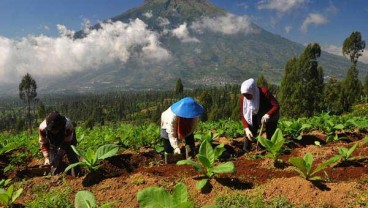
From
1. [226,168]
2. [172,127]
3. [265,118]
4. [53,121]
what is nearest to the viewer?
[226,168]

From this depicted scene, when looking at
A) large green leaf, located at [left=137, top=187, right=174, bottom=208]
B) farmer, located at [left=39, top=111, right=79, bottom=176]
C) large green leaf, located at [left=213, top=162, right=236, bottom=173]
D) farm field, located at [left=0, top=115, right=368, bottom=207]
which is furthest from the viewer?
farmer, located at [left=39, top=111, right=79, bottom=176]

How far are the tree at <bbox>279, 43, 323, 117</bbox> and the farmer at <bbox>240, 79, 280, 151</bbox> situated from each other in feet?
108

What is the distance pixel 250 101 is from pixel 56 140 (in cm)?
449

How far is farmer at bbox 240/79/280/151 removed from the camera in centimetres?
855

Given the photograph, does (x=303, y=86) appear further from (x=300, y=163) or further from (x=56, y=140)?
(x=300, y=163)

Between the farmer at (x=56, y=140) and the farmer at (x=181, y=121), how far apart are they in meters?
2.02

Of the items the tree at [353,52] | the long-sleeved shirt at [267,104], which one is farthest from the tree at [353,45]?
the long-sleeved shirt at [267,104]

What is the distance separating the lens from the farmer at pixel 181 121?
7270 millimetres

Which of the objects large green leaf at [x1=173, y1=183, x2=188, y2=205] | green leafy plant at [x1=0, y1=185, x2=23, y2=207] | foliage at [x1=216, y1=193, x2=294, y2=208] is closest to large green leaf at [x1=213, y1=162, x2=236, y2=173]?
foliage at [x1=216, y1=193, x2=294, y2=208]

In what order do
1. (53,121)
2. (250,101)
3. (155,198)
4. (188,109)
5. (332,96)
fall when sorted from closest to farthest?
(155,198) → (53,121) → (188,109) → (250,101) → (332,96)

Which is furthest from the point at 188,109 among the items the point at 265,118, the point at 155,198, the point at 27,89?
the point at 27,89

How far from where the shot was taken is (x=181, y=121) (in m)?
7.75

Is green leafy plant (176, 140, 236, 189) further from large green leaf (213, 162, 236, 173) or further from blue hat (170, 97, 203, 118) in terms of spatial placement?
blue hat (170, 97, 203, 118)

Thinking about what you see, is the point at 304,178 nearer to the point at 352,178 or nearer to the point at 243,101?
the point at 352,178
